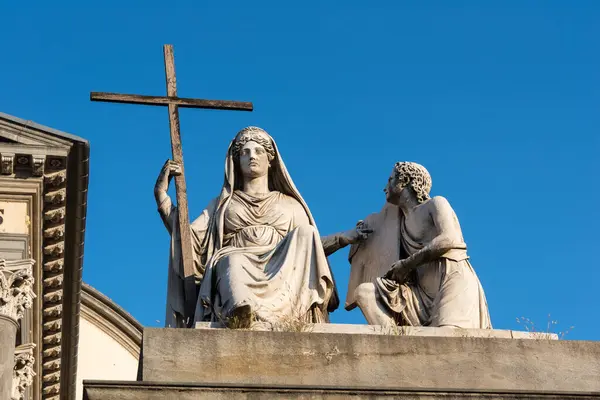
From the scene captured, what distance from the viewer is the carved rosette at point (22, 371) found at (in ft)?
111

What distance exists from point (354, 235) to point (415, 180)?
0.87m

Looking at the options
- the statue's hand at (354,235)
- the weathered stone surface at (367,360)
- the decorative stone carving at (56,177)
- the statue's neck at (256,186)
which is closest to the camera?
the weathered stone surface at (367,360)

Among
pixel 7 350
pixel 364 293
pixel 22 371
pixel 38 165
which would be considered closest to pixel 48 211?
pixel 38 165

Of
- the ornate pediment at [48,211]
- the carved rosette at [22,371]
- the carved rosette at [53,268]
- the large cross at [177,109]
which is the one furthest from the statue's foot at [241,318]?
the carved rosette at [22,371]

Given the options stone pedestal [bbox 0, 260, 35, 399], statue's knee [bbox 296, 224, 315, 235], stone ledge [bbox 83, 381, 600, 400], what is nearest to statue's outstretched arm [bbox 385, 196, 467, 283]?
statue's knee [bbox 296, 224, 315, 235]

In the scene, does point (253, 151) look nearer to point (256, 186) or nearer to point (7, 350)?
point (256, 186)

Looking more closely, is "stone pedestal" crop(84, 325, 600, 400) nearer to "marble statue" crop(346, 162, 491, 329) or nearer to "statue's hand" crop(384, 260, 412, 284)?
"marble statue" crop(346, 162, 491, 329)

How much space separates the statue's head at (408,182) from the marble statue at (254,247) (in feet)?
1.69

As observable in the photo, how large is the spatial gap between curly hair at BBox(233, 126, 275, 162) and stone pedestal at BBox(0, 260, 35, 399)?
10861mm

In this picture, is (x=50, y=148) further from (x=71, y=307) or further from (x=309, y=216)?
(x=309, y=216)

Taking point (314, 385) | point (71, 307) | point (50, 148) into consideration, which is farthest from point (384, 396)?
point (71, 307)

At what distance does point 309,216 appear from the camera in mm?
20406

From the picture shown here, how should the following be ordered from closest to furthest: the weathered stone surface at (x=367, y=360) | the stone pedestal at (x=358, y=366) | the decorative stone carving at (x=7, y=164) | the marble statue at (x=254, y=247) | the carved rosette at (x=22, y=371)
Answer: the stone pedestal at (x=358, y=366) → the weathered stone surface at (x=367, y=360) → the marble statue at (x=254, y=247) → the decorative stone carving at (x=7, y=164) → the carved rosette at (x=22, y=371)

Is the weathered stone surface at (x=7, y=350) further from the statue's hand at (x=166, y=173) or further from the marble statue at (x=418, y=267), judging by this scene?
the marble statue at (x=418, y=267)
